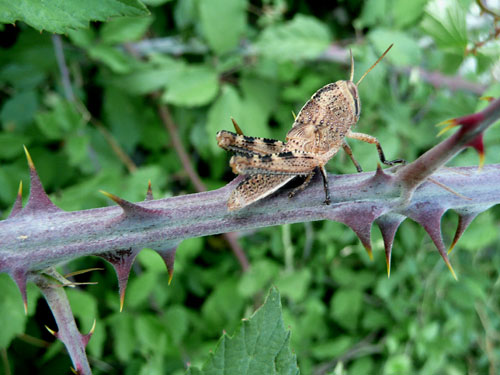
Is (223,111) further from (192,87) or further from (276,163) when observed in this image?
(276,163)

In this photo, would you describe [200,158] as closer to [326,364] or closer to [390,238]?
[326,364]

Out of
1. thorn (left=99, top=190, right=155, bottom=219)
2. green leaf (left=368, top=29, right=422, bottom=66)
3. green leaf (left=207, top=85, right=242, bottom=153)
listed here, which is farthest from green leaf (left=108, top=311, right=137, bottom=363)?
green leaf (left=368, top=29, right=422, bottom=66)

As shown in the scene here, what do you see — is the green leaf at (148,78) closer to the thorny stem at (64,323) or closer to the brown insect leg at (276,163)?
the brown insect leg at (276,163)

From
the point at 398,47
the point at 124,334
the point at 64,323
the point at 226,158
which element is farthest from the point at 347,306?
the point at 64,323

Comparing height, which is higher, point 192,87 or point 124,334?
point 192,87

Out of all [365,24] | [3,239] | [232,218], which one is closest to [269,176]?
[232,218]

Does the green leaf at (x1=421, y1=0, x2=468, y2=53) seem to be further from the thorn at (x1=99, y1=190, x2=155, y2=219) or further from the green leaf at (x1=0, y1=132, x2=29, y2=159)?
the green leaf at (x1=0, y1=132, x2=29, y2=159)

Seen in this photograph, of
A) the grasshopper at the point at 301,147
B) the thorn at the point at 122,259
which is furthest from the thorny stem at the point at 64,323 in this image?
the grasshopper at the point at 301,147
